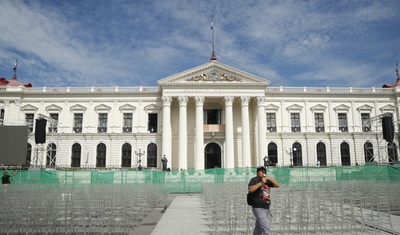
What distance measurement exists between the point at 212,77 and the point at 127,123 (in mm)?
12996

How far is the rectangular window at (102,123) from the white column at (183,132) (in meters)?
11.0

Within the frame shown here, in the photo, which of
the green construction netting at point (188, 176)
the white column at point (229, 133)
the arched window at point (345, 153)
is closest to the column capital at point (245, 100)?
the white column at point (229, 133)

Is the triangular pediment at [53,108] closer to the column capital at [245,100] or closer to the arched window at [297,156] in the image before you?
the column capital at [245,100]

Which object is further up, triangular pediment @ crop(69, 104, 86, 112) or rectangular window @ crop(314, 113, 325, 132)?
triangular pediment @ crop(69, 104, 86, 112)

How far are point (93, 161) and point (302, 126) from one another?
27.8 metres

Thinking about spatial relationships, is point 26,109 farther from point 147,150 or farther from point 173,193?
point 173,193

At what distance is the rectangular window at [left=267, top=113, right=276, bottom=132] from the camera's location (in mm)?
43406

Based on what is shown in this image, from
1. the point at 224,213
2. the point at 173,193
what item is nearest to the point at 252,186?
the point at 224,213

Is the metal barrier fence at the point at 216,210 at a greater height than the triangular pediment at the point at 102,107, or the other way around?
the triangular pediment at the point at 102,107

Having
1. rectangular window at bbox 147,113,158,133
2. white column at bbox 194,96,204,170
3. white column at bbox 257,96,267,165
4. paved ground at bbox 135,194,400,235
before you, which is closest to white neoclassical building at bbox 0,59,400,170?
rectangular window at bbox 147,113,158,133

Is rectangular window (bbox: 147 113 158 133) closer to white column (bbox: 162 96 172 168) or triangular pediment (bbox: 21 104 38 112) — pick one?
white column (bbox: 162 96 172 168)

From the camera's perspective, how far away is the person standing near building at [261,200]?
6.51m

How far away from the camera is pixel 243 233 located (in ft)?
28.3

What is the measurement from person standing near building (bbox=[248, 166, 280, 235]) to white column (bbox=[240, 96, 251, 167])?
3169 centimetres
